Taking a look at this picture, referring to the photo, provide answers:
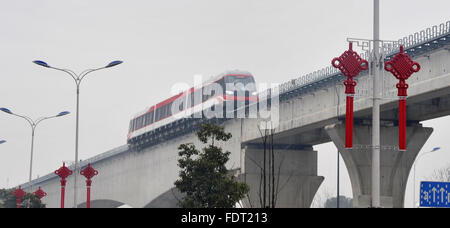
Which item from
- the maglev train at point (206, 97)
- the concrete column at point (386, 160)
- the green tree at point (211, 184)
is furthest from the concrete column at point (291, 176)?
the green tree at point (211, 184)

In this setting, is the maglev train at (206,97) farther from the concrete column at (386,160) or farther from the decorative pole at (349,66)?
the decorative pole at (349,66)

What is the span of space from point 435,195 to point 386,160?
2800 centimetres

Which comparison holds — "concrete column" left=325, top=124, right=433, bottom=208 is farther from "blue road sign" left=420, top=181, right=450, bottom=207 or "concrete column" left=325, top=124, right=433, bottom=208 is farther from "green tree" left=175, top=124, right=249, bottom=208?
"blue road sign" left=420, top=181, right=450, bottom=207

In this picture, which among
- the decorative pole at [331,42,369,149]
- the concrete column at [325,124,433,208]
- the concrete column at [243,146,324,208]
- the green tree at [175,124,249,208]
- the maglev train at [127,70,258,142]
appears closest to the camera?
the decorative pole at [331,42,369,149]

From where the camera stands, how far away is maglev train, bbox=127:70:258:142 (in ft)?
204

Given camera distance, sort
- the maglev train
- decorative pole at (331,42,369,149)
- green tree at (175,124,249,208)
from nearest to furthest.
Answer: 1. decorative pole at (331,42,369,149)
2. green tree at (175,124,249,208)
3. the maglev train

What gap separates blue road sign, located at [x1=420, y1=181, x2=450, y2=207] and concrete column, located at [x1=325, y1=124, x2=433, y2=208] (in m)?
27.1

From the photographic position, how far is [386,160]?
4703cm

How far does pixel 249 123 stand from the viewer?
6244cm

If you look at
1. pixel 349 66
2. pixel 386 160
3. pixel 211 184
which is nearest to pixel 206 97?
pixel 386 160

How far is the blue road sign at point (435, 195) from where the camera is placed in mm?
19328

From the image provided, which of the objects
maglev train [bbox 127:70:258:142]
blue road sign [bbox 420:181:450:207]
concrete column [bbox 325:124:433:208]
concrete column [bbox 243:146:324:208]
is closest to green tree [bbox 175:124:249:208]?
concrete column [bbox 325:124:433:208]
